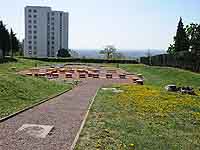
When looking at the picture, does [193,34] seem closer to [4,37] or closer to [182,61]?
[182,61]

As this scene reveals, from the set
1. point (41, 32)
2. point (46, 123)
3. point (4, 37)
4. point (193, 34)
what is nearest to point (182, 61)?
point (193, 34)

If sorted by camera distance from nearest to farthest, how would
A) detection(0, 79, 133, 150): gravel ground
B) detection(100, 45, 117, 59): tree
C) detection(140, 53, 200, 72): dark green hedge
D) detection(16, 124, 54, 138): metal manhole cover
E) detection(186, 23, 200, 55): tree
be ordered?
1. detection(0, 79, 133, 150): gravel ground
2. detection(16, 124, 54, 138): metal manhole cover
3. detection(140, 53, 200, 72): dark green hedge
4. detection(186, 23, 200, 55): tree
5. detection(100, 45, 117, 59): tree

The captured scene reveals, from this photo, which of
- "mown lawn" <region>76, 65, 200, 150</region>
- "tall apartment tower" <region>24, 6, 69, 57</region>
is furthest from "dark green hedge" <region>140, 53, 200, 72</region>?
"tall apartment tower" <region>24, 6, 69, 57</region>

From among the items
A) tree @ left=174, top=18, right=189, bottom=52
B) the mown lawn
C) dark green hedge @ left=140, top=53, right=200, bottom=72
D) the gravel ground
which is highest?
tree @ left=174, top=18, right=189, bottom=52

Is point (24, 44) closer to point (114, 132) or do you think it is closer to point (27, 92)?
point (27, 92)

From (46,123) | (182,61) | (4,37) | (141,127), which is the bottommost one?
(141,127)

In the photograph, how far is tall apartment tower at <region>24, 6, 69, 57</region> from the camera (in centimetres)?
15075

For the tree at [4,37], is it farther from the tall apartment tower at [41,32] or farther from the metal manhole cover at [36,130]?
the tall apartment tower at [41,32]

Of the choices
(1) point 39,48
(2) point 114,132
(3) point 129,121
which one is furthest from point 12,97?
(1) point 39,48

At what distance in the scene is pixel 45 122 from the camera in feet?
35.5

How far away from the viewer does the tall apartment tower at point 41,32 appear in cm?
15075

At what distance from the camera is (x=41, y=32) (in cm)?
15188

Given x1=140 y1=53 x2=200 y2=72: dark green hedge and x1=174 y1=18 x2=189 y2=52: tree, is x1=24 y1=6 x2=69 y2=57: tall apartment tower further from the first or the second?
x1=140 y1=53 x2=200 y2=72: dark green hedge

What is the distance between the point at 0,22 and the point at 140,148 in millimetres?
68576
